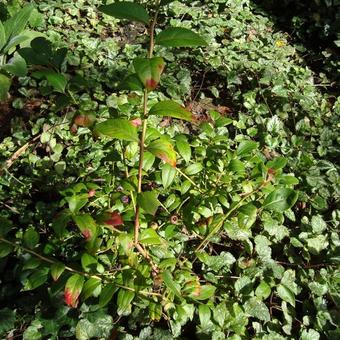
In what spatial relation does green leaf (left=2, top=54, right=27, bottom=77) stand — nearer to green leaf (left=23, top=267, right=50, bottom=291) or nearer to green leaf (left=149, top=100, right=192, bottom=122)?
green leaf (left=149, top=100, right=192, bottom=122)

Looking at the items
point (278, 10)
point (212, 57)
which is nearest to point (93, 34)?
point (212, 57)

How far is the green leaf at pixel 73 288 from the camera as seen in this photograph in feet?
4.80

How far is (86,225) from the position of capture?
1.44m

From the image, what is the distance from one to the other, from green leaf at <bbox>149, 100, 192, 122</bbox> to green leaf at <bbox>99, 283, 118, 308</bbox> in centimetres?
68

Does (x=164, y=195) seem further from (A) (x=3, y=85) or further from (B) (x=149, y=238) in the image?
(A) (x=3, y=85)

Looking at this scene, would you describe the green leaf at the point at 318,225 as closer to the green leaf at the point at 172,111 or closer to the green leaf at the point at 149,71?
the green leaf at the point at 172,111

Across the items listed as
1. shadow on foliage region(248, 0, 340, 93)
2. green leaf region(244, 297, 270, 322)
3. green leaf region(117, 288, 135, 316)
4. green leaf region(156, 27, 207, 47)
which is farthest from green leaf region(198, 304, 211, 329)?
shadow on foliage region(248, 0, 340, 93)

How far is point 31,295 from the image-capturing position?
204cm

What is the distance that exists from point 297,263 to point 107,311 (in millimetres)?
1036

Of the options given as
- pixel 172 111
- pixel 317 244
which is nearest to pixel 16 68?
pixel 172 111

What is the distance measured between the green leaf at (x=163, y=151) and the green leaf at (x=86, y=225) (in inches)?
13.5

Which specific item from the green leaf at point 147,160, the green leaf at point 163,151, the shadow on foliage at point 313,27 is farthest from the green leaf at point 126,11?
the shadow on foliage at point 313,27

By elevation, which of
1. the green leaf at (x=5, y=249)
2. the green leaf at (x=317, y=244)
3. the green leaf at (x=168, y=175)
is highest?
the green leaf at (x=168, y=175)

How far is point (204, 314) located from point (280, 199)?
593 mm
